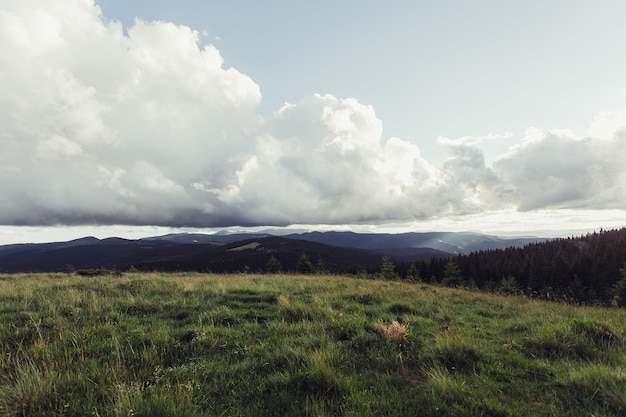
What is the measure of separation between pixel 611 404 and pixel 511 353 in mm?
2181

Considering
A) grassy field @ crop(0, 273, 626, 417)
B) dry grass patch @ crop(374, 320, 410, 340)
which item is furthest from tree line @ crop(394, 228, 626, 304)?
dry grass patch @ crop(374, 320, 410, 340)

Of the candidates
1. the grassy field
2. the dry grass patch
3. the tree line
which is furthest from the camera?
the tree line

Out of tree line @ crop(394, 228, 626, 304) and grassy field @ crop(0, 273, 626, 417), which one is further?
tree line @ crop(394, 228, 626, 304)

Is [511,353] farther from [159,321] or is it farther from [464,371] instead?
[159,321]

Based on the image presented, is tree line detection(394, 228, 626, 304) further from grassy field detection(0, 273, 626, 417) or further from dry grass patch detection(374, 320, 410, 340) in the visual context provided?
dry grass patch detection(374, 320, 410, 340)

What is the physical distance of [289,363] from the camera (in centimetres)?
566

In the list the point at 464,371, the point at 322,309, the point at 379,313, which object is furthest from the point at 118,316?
the point at 464,371

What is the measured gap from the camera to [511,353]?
21.4ft

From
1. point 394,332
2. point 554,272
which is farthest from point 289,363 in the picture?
point 554,272

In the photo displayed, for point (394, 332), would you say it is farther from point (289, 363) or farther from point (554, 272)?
point (554, 272)

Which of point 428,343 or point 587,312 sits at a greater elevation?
point 428,343

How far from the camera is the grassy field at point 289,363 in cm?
430

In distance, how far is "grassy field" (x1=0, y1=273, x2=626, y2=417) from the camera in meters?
4.30

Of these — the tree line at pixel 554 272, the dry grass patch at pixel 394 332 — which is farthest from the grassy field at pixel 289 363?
the tree line at pixel 554 272
